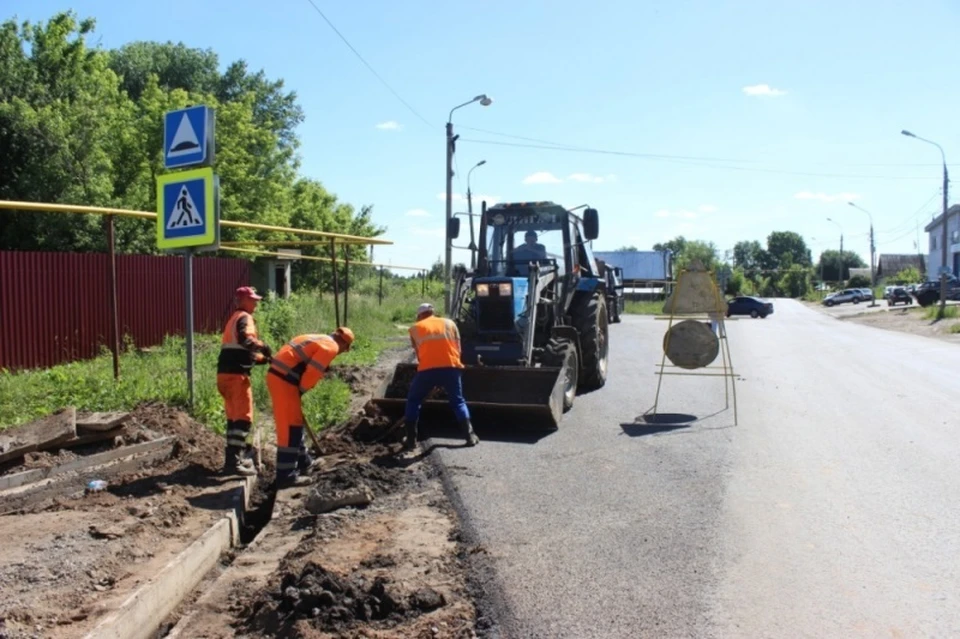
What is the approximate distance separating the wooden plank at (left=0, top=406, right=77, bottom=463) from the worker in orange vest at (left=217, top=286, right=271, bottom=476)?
1.21 metres

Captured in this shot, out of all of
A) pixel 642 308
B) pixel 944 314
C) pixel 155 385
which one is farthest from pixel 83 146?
pixel 944 314

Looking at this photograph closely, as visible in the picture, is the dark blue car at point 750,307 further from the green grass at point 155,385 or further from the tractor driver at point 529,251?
the tractor driver at point 529,251

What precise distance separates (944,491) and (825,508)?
115 cm

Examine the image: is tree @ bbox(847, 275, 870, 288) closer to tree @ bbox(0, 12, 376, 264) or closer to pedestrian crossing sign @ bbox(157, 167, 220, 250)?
tree @ bbox(0, 12, 376, 264)

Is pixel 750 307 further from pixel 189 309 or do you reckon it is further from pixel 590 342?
pixel 189 309

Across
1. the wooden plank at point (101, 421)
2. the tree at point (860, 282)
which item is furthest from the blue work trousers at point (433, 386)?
the tree at point (860, 282)

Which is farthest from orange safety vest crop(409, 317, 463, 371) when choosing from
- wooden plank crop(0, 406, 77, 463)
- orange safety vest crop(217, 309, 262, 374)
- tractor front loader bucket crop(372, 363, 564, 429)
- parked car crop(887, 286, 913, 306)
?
parked car crop(887, 286, 913, 306)

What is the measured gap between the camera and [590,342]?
1088cm

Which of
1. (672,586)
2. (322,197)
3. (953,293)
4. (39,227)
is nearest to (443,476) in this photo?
(672,586)

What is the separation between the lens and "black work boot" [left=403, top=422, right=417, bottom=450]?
7699mm

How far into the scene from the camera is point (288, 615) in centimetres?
407

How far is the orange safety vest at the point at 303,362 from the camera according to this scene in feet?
22.4

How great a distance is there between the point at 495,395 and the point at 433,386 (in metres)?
1.31

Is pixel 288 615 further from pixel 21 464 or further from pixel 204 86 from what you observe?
pixel 204 86
